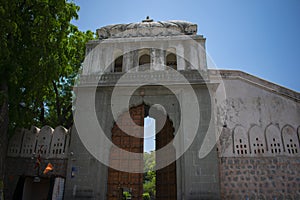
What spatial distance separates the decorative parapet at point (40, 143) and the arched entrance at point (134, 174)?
2055mm

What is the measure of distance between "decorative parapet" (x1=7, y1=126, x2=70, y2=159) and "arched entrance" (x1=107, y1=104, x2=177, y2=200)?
205cm

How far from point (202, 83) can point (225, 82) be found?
7.31 feet

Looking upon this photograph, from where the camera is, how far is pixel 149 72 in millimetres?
9711

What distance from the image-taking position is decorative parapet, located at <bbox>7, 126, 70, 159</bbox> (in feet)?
30.9

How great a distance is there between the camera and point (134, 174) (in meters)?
8.75

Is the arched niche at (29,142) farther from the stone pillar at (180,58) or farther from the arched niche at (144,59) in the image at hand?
the stone pillar at (180,58)

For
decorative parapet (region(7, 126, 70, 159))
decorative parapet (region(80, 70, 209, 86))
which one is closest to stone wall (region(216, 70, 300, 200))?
decorative parapet (region(80, 70, 209, 86))

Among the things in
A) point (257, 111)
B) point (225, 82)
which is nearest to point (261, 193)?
point (257, 111)

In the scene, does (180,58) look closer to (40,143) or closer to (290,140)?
(290,140)

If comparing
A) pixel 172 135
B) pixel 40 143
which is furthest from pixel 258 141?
pixel 40 143

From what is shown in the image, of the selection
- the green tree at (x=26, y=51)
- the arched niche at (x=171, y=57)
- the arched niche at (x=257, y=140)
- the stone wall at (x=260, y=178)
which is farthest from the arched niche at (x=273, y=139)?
the green tree at (x=26, y=51)

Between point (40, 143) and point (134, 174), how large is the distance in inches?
158

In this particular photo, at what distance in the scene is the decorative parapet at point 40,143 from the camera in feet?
30.9

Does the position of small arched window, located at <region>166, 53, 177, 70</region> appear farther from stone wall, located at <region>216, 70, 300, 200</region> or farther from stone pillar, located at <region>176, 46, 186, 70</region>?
stone wall, located at <region>216, 70, 300, 200</region>
